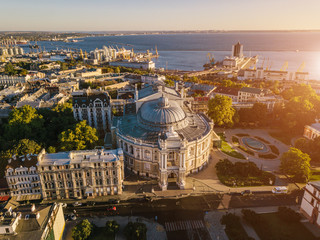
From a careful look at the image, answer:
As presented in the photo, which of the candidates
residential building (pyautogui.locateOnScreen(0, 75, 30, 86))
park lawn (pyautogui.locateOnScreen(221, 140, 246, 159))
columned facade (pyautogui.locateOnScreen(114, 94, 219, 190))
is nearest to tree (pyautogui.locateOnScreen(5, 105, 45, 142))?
columned facade (pyautogui.locateOnScreen(114, 94, 219, 190))

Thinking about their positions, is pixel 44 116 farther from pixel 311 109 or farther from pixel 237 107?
pixel 311 109

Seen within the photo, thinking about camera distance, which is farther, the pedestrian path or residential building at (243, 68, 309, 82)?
residential building at (243, 68, 309, 82)

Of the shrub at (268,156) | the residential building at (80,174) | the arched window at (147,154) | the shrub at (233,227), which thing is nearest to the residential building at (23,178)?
the residential building at (80,174)

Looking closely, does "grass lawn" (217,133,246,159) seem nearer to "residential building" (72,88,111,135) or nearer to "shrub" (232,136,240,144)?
"shrub" (232,136,240,144)

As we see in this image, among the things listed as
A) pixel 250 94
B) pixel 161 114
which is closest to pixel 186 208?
pixel 161 114

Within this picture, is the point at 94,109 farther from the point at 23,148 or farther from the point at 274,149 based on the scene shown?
the point at 274,149

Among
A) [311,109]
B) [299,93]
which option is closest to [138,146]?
[311,109]
